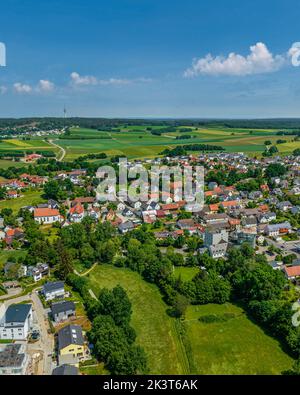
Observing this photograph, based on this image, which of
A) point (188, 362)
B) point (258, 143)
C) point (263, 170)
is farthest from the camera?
point (258, 143)

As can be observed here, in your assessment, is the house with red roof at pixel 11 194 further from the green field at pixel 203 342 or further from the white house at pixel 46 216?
the green field at pixel 203 342

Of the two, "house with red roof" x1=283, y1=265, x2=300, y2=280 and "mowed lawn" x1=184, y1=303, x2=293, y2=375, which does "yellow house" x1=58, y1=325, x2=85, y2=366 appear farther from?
"house with red roof" x1=283, y1=265, x2=300, y2=280

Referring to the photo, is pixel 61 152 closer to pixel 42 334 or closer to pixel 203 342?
pixel 42 334

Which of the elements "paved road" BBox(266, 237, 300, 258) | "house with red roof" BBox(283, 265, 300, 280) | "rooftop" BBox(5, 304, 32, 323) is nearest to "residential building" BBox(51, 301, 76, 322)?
"rooftop" BBox(5, 304, 32, 323)

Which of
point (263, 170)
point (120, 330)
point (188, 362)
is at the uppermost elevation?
point (263, 170)

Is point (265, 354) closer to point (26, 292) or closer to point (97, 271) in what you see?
point (97, 271)
